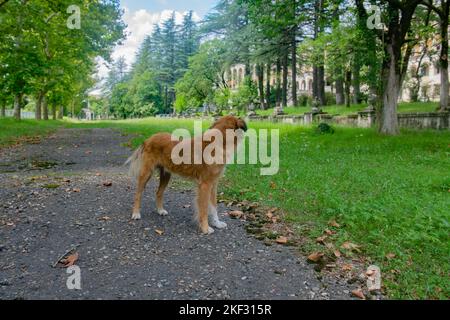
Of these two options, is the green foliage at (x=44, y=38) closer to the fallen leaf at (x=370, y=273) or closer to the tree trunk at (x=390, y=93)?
the tree trunk at (x=390, y=93)

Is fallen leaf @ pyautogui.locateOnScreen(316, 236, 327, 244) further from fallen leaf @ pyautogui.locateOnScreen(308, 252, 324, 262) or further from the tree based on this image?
the tree

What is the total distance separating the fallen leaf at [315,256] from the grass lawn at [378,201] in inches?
8.1

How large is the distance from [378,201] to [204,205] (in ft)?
10.3

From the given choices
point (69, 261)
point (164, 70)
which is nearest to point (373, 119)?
point (69, 261)

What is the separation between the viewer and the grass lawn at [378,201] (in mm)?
4273

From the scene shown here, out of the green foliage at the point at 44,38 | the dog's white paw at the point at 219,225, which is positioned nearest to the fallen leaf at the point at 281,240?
the dog's white paw at the point at 219,225

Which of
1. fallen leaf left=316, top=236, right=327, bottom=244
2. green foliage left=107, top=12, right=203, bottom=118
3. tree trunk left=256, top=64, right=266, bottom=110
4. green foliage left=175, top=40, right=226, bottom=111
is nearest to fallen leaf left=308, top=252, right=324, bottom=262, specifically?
fallen leaf left=316, top=236, right=327, bottom=244

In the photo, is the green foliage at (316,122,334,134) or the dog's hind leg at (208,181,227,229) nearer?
the dog's hind leg at (208,181,227,229)

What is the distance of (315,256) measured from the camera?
4496 mm

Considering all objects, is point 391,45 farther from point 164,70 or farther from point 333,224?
point 164,70

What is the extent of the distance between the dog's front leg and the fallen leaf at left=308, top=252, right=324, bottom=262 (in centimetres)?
143

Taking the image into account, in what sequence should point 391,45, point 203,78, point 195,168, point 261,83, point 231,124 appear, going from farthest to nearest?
1. point 203,78
2. point 261,83
3. point 391,45
4. point 195,168
5. point 231,124

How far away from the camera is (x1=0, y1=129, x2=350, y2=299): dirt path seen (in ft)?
12.2
